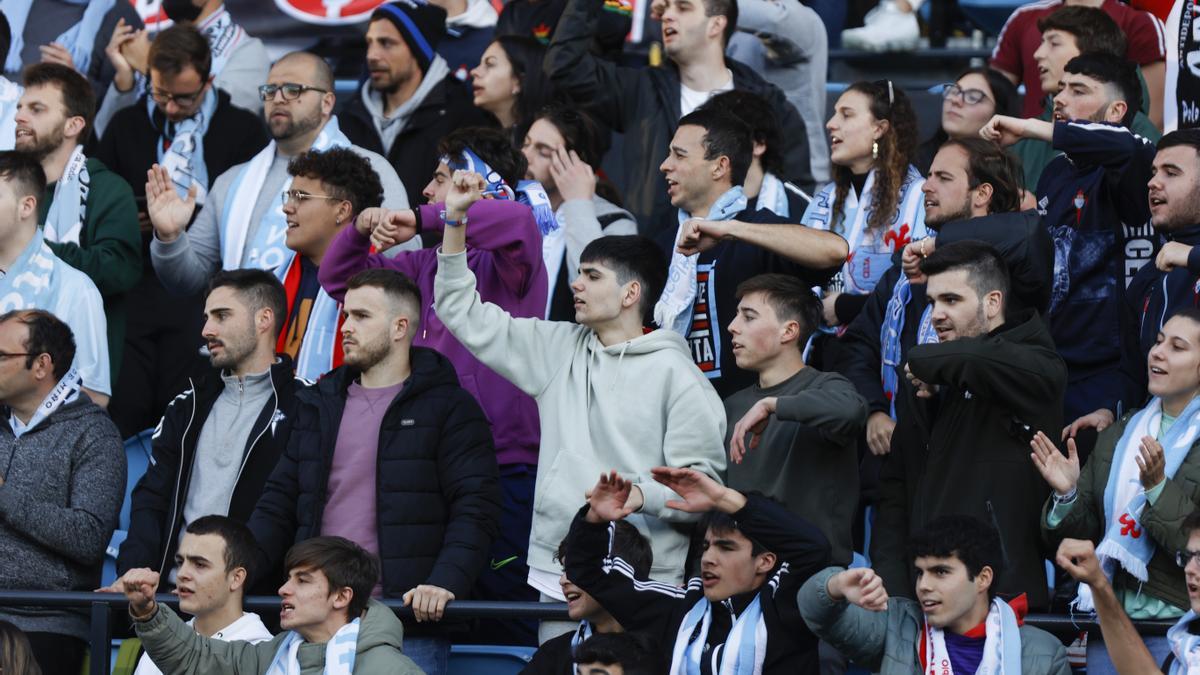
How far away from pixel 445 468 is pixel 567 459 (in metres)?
0.43

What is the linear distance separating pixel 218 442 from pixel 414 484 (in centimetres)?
88

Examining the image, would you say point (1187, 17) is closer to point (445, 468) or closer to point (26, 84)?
point (445, 468)

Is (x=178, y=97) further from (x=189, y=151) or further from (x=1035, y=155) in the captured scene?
(x=1035, y=155)

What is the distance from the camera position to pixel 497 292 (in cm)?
786

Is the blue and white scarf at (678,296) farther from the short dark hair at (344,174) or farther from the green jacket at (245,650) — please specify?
the green jacket at (245,650)

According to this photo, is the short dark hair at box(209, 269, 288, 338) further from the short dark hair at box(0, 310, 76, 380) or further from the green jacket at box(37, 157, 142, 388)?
the green jacket at box(37, 157, 142, 388)

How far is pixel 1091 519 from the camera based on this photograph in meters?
6.62

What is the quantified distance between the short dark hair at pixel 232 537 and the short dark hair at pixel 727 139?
7.33 ft

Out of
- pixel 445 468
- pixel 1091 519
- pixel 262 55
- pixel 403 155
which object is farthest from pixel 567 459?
pixel 262 55

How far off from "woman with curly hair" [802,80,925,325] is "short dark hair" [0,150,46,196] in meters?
3.05

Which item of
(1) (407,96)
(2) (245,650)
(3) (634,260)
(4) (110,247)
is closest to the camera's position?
(2) (245,650)

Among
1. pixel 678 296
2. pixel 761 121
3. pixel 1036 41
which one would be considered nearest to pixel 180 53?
pixel 761 121

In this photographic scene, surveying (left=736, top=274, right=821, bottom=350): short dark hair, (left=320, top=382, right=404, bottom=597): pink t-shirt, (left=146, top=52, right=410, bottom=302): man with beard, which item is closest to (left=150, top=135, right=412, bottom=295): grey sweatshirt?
(left=146, top=52, right=410, bottom=302): man with beard

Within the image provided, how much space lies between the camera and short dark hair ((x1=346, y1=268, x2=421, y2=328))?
24.6 ft
